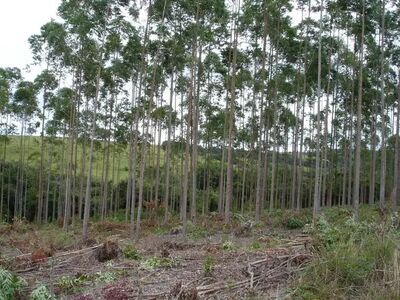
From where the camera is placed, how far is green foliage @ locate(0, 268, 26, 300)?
7.46 meters

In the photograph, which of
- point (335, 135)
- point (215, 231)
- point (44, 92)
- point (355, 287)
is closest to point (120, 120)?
point (44, 92)

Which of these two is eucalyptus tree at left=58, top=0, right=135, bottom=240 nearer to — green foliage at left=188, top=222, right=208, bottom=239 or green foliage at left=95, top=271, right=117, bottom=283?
green foliage at left=188, top=222, right=208, bottom=239

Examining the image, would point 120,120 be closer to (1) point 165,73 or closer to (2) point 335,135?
(1) point 165,73

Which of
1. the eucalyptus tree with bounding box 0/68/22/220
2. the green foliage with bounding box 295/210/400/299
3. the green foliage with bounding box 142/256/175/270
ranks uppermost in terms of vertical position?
the eucalyptus tree with bounding box 0/68/22/220

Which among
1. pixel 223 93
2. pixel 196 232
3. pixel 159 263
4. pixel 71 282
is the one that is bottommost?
pixel 196 232

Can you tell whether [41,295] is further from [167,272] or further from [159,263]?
[159,263]

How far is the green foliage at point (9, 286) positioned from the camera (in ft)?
24.5

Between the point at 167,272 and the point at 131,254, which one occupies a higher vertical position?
the point at 167,272

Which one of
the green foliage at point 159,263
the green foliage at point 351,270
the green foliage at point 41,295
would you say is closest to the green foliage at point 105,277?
the green foliage at point 159,263

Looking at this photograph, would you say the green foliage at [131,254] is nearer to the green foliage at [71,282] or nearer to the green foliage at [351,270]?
the green foliage at [71,282]

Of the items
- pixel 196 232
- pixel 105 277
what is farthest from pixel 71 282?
pixel 196 232

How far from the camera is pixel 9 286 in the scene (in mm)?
7730

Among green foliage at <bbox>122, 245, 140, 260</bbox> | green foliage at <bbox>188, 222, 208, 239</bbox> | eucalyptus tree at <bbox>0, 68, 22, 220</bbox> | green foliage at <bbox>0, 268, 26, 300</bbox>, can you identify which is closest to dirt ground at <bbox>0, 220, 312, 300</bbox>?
green foliage at <bbox>122, 245, 140, 260</bbox>

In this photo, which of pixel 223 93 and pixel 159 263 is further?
pixel 223 93
